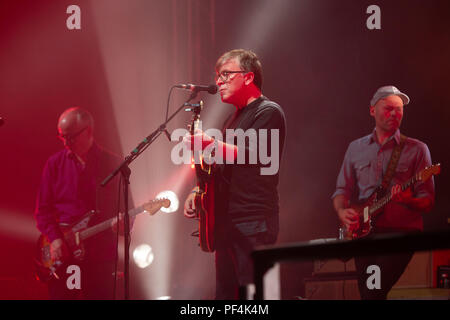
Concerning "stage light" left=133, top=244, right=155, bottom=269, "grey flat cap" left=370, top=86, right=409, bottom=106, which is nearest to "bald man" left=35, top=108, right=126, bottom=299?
"stage light" left=133, top=244, right=155, bottom=269

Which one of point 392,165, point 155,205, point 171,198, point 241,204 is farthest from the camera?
point 171,198

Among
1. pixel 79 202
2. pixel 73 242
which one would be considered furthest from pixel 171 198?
pixel 73 242

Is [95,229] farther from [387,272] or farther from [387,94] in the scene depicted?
[387,94]

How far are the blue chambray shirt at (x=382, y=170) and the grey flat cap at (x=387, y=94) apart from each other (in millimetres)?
316

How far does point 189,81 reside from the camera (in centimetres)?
478

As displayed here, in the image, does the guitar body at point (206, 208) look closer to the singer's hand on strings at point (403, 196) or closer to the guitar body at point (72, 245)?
the singer's hand on strings at point (403, 196)

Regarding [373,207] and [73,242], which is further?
[73,242]

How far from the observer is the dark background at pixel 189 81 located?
4.61 m

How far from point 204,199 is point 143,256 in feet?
6.83

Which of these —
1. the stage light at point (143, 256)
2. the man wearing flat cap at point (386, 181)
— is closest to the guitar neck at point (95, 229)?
the stage light at point (143, 256)

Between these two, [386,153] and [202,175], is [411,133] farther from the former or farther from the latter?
[202,175]

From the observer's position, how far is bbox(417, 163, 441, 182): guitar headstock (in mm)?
3697

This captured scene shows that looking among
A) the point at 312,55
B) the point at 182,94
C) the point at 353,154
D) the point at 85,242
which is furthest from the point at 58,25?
the point at 353,154

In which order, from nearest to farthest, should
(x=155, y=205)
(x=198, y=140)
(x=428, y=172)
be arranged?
(x=198, y=140) → (x=428, y=172) → (x=155, y=205)
